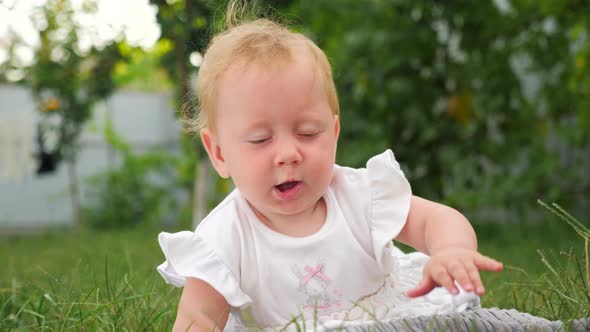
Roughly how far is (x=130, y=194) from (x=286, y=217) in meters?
6.80

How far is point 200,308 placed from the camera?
127 centimetres

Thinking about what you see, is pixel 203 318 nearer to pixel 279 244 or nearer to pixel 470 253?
pixel 279 244

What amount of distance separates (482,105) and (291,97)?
342 cm

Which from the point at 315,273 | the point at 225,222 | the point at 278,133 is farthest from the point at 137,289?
the point at 278,133

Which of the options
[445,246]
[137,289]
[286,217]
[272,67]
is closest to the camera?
[445,246]

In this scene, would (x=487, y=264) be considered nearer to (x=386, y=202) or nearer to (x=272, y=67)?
(x=386, y=202)

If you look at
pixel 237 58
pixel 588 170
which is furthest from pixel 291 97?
pixel 588 170

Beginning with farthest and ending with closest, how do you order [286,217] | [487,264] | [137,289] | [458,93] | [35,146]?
[35,146], [458,93], [137,289], [286,217], [487,264]

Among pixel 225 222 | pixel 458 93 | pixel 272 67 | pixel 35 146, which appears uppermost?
pixel 272 67

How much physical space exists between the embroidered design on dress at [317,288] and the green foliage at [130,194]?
6351 mm

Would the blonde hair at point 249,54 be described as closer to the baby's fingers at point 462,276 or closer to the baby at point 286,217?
the baby at point 286,217

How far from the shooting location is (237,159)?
1.33 meters

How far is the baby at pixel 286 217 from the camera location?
128cm

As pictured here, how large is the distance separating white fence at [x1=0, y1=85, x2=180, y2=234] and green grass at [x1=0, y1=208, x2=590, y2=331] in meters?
3.59
